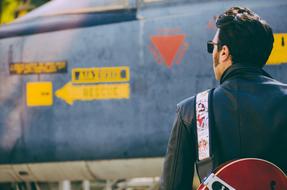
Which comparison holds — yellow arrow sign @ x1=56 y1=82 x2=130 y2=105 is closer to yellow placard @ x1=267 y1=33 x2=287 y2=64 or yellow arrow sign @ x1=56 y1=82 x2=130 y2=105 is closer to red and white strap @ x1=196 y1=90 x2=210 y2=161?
yellow placard @ x1=267 y1=33 x2=287 y2=64

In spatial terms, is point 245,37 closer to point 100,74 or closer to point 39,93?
point 100,74

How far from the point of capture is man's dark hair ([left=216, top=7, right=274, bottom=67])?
2506 millimetres

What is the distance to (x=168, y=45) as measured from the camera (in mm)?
5406

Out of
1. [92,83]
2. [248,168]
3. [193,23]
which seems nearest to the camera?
[248,168]

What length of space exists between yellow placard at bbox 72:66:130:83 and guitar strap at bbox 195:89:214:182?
303cm

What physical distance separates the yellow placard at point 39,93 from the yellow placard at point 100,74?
0.24m

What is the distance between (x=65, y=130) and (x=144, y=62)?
2.83 ft

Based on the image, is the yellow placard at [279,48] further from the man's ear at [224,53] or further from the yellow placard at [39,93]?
the man's ear at [224,53]

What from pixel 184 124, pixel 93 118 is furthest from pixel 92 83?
pixel 184 124

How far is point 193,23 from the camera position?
531 centimetres

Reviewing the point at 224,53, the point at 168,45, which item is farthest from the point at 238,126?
the point at 168,45

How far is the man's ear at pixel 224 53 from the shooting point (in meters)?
2.55

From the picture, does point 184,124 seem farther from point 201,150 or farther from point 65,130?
point 65,130

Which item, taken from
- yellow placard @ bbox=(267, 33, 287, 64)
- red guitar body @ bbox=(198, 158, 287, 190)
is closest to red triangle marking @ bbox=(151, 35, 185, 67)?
yellow placard @ bbox=(267, 33, 287, 64)
